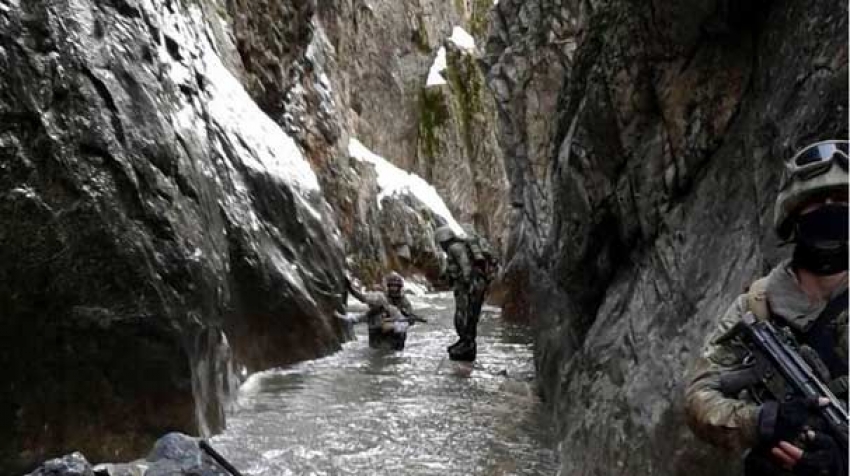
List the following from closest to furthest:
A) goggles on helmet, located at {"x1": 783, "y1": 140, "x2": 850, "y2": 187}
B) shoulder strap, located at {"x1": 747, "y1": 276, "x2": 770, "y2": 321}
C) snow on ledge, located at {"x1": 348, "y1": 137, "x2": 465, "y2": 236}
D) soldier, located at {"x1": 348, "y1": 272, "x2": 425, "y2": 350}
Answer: goggles on helmet, located at {"x1": 783, "y1": 140, "x2": 850, "y2": 187}
shoulder strap, located at {"x1": 747, "y1": 276, "x2": 770, "y2": 321}
soldier, located at {"x1": 348, "y1": 272, "x2": 425, "y2": 350}
snow on ledge, located at {"x1": 348, "y1": 137, "x2": 465, "y2": 236}

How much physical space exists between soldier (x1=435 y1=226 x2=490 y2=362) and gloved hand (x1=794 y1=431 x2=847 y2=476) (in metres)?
11.1

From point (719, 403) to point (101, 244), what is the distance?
18.9 feet

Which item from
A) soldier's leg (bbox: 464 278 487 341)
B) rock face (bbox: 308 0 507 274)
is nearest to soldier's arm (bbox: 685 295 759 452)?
soldier's leg (bbox: 464 278 487 341)

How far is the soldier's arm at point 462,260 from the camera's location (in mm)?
13906

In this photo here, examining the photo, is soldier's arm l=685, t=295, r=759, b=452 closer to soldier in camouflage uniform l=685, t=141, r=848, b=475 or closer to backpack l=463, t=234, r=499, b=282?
soldier in camouflage uniform l=685, t=141, r=848, b=475

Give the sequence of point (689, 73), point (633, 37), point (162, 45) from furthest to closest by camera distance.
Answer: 1. point (162, 45)
2. point (633, 37)
3. point (689, 73)

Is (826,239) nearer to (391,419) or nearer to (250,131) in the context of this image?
(391,419)

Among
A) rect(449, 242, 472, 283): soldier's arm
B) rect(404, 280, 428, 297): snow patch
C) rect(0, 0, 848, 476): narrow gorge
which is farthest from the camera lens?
rect(404, 280, 428, 297): snow patch

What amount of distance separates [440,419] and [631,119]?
4356 mm

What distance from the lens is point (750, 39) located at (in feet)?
19.1

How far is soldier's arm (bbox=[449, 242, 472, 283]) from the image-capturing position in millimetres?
13906

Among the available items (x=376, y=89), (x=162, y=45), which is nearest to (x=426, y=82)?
(x=376, y=89)

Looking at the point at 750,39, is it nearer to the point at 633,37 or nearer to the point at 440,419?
the point at 633,37

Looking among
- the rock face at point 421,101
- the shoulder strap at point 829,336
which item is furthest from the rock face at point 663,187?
the rock face at point 421,101
